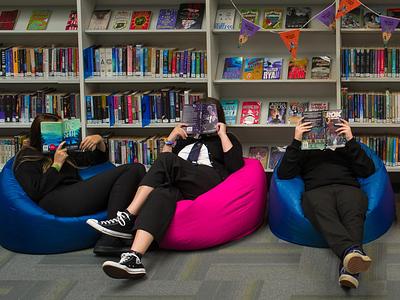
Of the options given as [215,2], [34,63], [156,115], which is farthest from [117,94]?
[215,2]

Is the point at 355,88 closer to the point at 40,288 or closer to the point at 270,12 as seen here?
the point at 270,12

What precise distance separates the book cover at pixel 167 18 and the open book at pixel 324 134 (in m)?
1.64

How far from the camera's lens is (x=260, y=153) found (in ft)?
17.3

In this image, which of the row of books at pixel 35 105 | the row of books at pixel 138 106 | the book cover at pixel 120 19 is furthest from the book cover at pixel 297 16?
the row of books at pixel 35 105

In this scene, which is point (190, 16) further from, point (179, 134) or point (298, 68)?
point (179, 134)

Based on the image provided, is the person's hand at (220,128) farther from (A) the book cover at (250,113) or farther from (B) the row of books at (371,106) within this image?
(B) the row of books at (371,106)

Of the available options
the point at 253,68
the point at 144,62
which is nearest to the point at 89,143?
the point at 144,62

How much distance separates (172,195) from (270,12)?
6.30 ft

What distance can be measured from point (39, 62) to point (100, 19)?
57cm

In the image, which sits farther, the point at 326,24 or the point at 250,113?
the point at 250,113

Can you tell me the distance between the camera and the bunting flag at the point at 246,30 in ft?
15.7

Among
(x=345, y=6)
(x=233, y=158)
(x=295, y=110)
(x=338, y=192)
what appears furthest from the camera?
(x=295, y=110)

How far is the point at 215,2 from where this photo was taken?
5.07m

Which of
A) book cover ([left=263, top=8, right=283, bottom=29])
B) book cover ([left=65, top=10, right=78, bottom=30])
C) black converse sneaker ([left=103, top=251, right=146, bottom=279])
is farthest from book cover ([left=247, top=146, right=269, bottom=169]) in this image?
black converse sneaker ([left=103, top=251, right=146, bottom=279])
